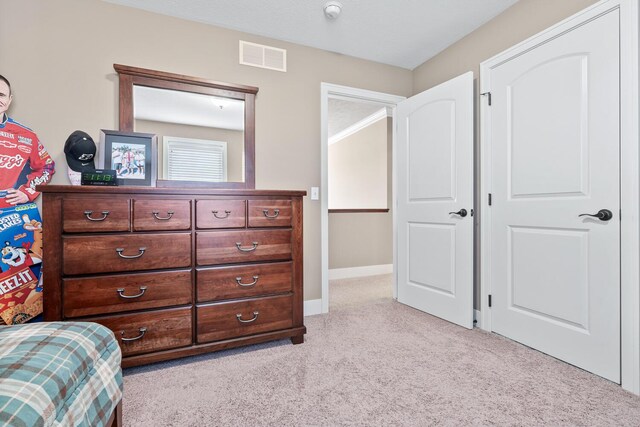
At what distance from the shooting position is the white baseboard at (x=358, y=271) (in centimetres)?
438

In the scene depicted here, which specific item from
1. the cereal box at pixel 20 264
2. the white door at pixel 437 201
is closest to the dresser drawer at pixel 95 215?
the cereal box at pixel 20 264

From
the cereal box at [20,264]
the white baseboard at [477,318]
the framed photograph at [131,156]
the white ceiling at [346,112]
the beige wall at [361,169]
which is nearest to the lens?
the cereal box at [20,264]

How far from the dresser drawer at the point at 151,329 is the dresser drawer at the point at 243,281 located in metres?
0.16

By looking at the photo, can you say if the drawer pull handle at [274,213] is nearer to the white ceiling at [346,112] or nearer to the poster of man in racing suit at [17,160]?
the poster of man in racing suit at [17,160]

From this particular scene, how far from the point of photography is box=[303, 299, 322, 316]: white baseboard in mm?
2795

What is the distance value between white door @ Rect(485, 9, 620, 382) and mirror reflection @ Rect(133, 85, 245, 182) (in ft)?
6.64

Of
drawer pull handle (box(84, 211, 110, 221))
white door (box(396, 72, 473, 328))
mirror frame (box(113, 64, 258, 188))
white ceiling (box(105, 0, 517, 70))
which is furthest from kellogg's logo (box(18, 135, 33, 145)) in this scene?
white door (box(396, 72, 473, 328))

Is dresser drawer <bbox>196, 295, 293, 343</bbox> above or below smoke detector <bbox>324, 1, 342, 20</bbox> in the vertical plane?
below

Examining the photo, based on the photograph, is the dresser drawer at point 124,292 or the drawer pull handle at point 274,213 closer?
the dresser drawer at point 124,292

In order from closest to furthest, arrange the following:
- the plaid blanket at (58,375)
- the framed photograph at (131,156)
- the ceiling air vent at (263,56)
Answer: the plaid blanket at (58,375) < the framed photograph at (131,156) < the ceiling air vent at (263,56)

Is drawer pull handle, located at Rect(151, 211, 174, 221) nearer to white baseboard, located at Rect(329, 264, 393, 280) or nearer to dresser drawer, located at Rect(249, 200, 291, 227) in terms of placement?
dresser drawer, located at Rect(249, 200, 291, 227)

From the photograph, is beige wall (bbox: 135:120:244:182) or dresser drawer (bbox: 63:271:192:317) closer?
dresser drawer (bbox: 63:271:192:317)

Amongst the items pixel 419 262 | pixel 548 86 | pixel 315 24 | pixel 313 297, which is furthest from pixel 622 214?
pixel 315 24

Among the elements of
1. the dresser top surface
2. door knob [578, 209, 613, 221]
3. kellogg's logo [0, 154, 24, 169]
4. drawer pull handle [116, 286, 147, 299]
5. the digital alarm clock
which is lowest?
drawer pull handle [116, 286, 147, 299]
